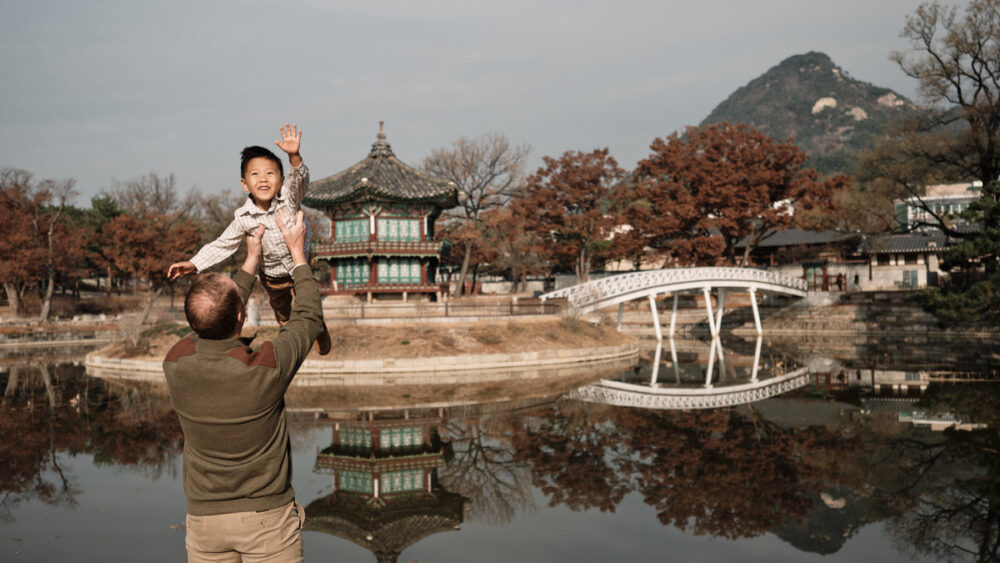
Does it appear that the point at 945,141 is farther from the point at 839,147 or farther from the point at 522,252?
the point at 839,147

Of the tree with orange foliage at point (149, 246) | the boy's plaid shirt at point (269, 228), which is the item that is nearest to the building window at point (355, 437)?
the boy's plaid shirt at point (269, 228)

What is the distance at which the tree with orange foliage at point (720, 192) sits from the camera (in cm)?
4672

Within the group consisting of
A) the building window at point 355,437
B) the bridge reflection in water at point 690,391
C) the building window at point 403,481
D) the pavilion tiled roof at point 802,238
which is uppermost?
the pavilion tiled roof at point 802,238

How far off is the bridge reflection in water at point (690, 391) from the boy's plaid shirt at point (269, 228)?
686 inches

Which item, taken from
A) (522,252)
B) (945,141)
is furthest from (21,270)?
(945,141)

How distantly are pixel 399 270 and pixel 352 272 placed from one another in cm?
303

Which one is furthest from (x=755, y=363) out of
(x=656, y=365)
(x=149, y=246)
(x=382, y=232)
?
(x=149, y=246)

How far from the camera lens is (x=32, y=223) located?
4731cm

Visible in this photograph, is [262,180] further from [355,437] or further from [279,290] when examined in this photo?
[355,437]

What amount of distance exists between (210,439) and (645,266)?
69.0 metres

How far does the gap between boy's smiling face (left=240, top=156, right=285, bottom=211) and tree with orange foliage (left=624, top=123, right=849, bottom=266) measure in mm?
45730

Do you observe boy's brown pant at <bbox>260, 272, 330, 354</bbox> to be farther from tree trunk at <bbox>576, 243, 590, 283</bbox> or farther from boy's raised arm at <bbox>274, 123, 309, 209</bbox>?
tree trunk at <bbox>576, 243, 590, 283</bbox>

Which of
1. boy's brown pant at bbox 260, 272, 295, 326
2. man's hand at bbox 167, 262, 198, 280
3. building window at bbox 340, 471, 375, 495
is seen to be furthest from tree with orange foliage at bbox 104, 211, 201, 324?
man's hand at bbox 167, 262, 198, 280

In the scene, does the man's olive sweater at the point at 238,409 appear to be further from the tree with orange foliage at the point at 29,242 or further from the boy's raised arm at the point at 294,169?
the tree with orange foliage at the point at 29,242
